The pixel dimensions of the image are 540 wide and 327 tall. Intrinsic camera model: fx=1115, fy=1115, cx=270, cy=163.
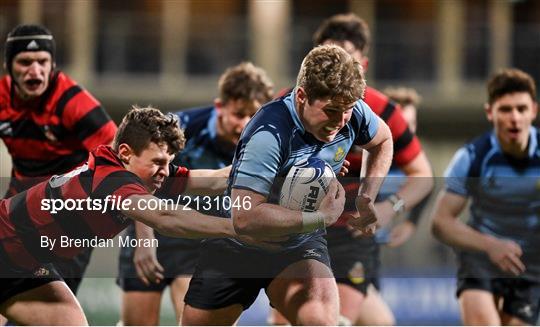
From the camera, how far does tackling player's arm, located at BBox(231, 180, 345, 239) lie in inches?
166

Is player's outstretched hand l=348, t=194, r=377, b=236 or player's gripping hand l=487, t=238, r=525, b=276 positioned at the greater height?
player's outstretched hand l=348, t=194, r=377, b=236

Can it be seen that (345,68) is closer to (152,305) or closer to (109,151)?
(109,151)

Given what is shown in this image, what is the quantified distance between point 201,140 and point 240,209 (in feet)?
5.58

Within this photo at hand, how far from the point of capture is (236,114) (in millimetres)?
5746

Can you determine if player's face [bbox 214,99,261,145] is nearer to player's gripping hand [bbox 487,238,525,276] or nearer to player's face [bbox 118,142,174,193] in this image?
player's face [bbox 118,142,174,193]

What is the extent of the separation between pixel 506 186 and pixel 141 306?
6.75 ft

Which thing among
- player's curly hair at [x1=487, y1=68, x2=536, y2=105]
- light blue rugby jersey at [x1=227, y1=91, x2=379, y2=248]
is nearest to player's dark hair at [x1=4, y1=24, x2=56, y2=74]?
light blue rugby jersey at [x1=227, y1=91, x2=379, y2=248]

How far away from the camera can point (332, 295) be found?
4.39 metres

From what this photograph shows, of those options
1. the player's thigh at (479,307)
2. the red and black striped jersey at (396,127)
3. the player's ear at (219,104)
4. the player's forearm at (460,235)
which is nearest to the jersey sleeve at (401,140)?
the red and black striped jersey at (396,127)

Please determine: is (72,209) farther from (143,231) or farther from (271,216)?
(271,216)

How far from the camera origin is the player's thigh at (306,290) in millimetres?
4355

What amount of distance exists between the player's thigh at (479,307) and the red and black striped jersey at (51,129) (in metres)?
2.04

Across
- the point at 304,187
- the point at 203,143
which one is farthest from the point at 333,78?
the point at 203,143

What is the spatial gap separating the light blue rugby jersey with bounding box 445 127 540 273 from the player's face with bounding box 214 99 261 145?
1111 millimetres
